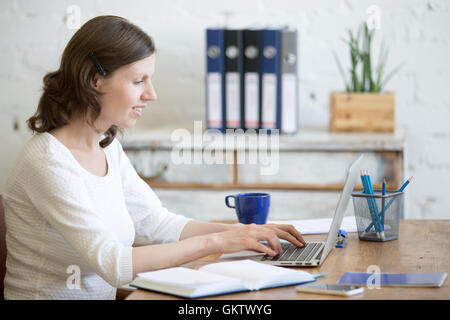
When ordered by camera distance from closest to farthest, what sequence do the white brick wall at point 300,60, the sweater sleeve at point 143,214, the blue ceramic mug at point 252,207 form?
1. the blue ceramic mug at point 252,207
2. the sweater sleeve at point 143,214
3. the white brick wall at point 300,60

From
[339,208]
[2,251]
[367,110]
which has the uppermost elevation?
[367,110]

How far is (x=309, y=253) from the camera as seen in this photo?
1226 mm

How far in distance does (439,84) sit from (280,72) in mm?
690

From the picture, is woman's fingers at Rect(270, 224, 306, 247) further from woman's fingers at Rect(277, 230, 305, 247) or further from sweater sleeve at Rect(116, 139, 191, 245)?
sweater sleeve at Rect(116, 139, 191, 245)

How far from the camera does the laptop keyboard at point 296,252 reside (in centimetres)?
119

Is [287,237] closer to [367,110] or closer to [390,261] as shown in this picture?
[390,261]

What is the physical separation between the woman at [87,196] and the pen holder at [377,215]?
14 cm

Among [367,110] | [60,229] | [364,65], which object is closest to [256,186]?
[367,110]

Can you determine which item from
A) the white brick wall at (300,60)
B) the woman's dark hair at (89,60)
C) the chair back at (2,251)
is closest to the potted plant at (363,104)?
the white brick wall at (300,60)

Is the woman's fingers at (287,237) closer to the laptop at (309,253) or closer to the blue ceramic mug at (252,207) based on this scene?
the laptop at (309,253)

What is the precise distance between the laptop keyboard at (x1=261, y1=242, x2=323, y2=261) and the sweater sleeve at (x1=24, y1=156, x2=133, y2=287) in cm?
27

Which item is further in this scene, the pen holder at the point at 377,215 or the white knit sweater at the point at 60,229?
the pen holder at the point at 377,215

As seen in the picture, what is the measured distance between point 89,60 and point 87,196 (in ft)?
0.97
